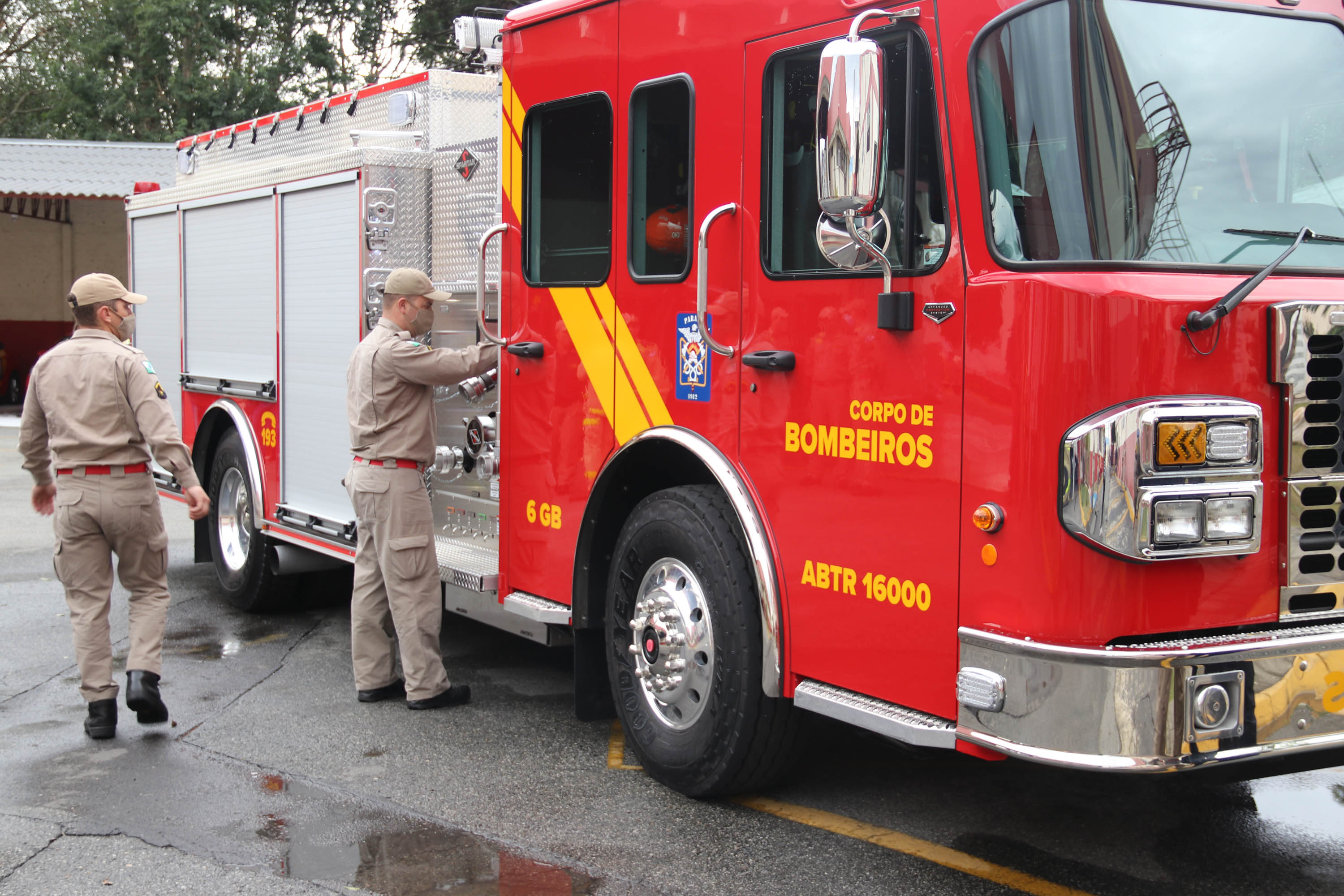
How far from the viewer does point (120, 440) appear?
5.54 metres

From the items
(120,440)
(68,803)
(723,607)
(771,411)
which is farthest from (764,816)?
(120,440)

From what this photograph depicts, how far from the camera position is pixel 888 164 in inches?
149

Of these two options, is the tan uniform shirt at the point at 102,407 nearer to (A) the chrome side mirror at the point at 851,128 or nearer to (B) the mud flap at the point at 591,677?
(B) the mud flap at the point at 591,677

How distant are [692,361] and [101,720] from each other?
2988 mm

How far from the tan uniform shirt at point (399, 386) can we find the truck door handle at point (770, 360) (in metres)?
1.77

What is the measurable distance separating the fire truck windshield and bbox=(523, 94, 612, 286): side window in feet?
6.25

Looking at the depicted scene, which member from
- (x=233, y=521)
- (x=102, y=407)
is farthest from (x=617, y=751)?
(x=233, y=521)

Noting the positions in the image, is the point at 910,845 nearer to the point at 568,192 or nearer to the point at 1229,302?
the point at 1229,302

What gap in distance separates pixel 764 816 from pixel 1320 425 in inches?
86.9

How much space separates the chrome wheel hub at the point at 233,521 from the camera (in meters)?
8.09

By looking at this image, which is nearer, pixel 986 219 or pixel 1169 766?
pixel 1169 766

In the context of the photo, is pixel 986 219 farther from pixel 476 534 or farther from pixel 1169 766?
pixel 476 534

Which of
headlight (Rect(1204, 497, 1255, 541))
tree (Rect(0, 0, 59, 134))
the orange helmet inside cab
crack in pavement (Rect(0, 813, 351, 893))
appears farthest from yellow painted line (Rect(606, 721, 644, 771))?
tree (Rect(0, 0, 59, 134))

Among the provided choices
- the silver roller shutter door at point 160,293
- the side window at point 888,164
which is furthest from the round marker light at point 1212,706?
the silver roller shutter door at point 160,293
